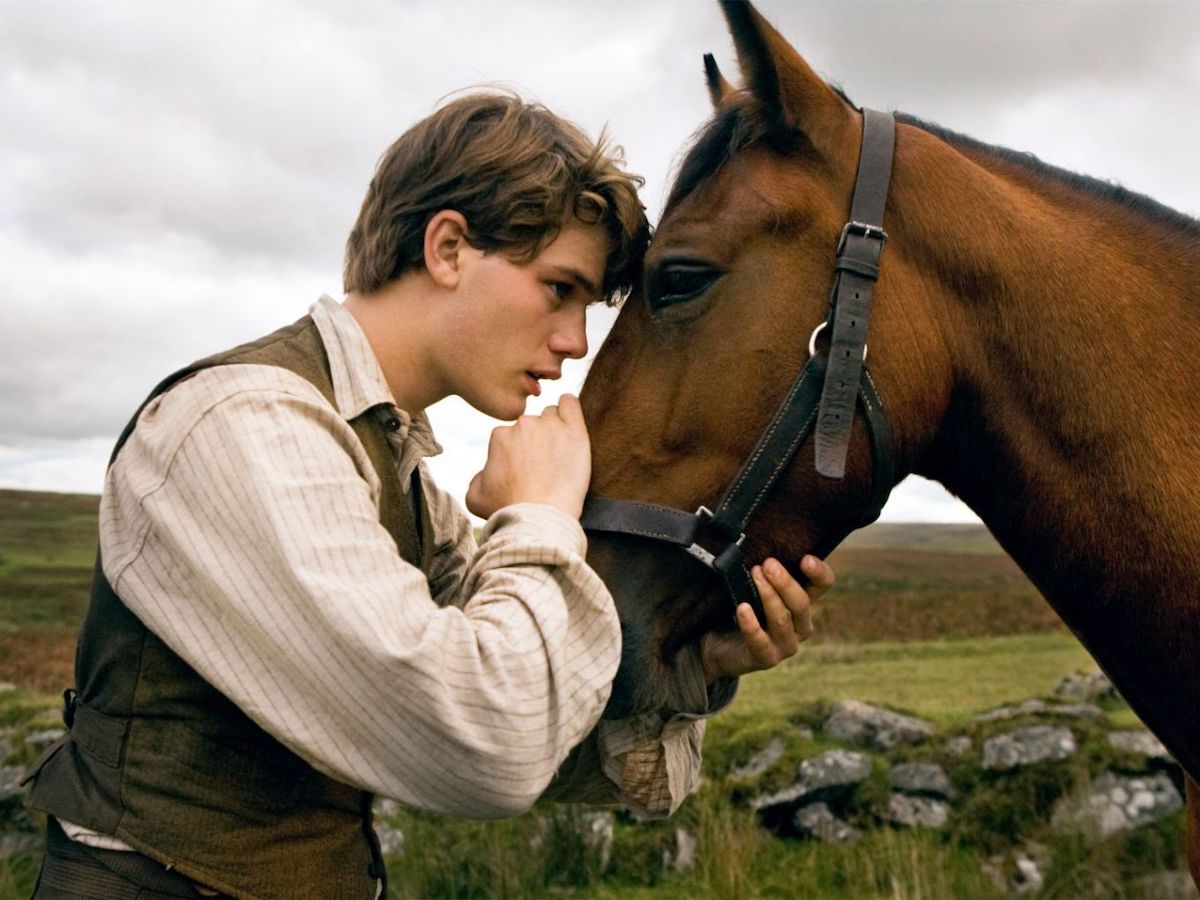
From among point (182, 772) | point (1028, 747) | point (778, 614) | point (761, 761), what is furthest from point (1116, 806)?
point (182, 772)

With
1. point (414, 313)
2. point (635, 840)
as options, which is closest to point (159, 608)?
point (414, 313)

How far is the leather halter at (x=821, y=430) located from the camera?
2.16 meters

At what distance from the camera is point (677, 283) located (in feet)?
7.56

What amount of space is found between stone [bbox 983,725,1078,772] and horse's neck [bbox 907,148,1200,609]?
388cm

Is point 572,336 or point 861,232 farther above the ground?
point 861,232

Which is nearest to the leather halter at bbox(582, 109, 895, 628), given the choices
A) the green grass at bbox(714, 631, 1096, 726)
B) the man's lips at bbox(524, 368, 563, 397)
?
the man's lips at bbox(524, 368, 563, 397)

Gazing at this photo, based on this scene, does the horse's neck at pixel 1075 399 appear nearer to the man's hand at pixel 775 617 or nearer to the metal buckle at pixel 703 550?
the man's hand at pixel 775 617

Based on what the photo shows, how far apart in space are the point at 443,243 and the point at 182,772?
1198 mm

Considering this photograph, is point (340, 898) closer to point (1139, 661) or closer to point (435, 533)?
point (435, 533)

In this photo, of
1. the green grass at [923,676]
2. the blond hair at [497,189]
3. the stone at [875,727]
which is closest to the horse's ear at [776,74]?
the blond hair at [497,189]

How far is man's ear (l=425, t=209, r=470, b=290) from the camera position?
220cm

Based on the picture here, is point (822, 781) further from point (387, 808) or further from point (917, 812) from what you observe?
point (387, 808)

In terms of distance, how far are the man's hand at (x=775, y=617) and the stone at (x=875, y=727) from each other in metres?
4.44

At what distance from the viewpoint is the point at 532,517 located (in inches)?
70.9
